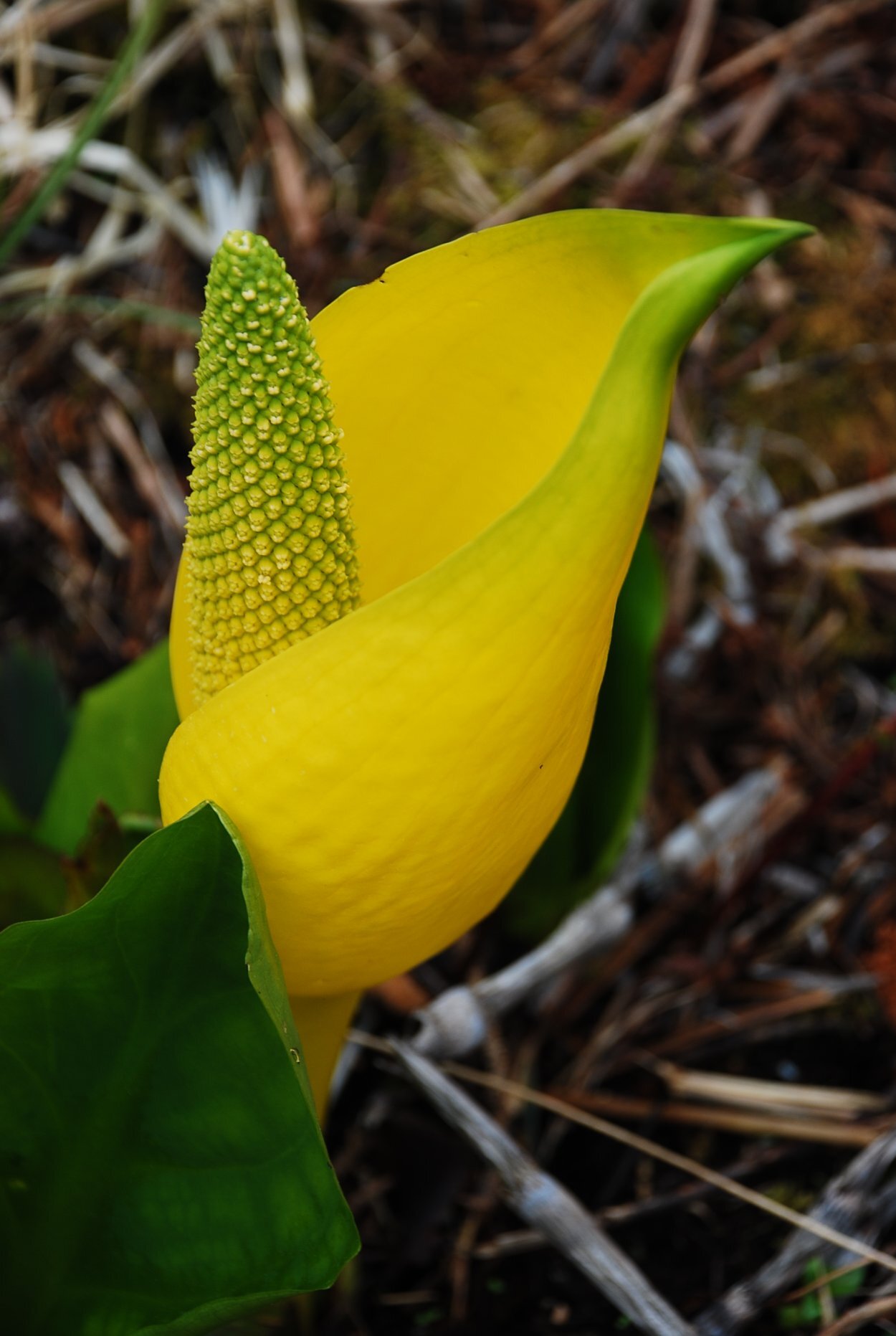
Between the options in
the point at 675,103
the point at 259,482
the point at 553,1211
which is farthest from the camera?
the point at 675,103

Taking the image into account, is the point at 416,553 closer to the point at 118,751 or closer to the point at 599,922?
the point at 118,751

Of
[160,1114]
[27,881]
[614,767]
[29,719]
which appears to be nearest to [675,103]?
[614,767]

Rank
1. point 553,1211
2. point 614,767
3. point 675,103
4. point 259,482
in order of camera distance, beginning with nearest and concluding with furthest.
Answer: point 259,482 → point 553,1211 → point 614,767 → point 675,103

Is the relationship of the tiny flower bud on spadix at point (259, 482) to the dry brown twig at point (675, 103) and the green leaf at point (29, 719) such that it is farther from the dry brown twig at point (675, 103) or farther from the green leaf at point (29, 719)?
the dry brown twig at point (675, 103)

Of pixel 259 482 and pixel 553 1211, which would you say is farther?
pixel 553 1211

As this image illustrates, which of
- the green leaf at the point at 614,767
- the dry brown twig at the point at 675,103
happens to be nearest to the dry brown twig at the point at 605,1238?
the green leaf at the point at 614,767

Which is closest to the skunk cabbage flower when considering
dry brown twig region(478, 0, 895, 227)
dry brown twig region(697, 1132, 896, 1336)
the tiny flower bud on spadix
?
the tiny flower bud on spadix

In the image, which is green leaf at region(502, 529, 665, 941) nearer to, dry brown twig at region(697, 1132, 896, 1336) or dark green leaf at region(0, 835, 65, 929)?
dry brown twig at region(697, 1132, 896, 1336)
